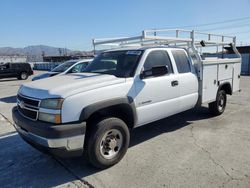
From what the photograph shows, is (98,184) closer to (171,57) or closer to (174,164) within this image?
(174,164)

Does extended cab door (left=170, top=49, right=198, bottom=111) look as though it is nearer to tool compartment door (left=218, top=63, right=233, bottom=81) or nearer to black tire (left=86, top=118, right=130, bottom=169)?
tool compartment door (left=218, top=63, right=233, bottom=81)

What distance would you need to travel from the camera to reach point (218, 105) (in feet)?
20.8

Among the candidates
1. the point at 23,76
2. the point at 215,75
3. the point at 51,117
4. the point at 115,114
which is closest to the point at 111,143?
the point at 115,114

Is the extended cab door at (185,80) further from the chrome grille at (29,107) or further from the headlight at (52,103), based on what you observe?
the chrome grille at (29,107)

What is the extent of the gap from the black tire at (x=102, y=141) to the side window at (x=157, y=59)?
1.29m

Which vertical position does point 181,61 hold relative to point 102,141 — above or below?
above

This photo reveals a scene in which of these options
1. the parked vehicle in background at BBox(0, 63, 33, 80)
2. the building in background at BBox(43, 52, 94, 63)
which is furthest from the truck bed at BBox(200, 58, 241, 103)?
the parked vehicle in background at BBox(0, 63, 33, 80)

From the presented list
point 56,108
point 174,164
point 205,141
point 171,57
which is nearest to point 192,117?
point 205,141

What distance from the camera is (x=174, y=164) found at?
3.74m

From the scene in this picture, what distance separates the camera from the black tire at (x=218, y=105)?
627cm

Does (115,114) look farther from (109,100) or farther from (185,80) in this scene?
(185,80)

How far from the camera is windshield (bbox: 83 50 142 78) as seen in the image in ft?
13.6

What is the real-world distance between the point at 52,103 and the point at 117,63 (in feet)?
5.76

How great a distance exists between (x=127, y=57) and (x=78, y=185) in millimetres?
2433
